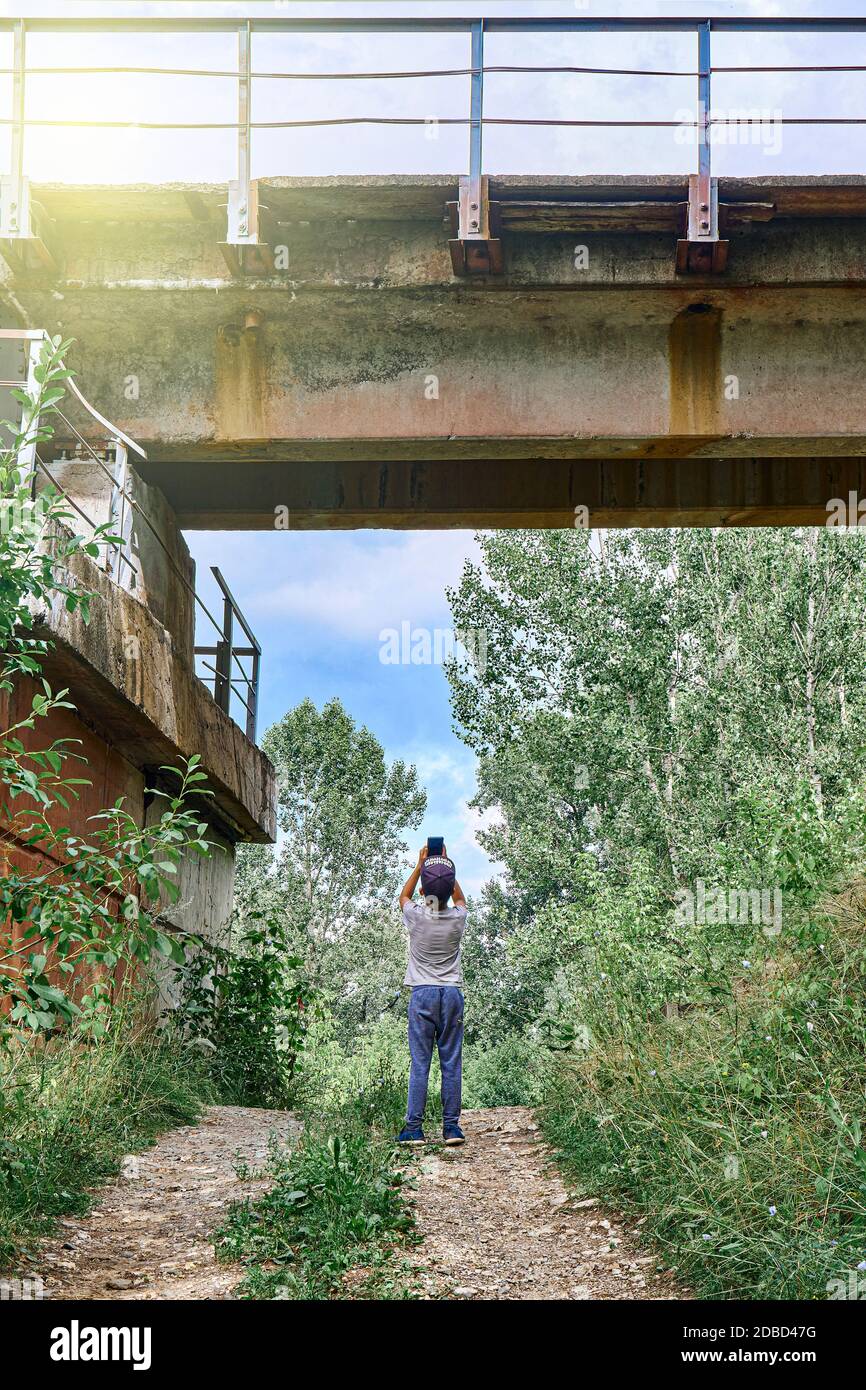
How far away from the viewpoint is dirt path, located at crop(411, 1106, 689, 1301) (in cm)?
497

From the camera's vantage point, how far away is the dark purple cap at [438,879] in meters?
8.04

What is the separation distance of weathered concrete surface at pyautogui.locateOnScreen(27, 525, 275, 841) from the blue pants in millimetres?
2607

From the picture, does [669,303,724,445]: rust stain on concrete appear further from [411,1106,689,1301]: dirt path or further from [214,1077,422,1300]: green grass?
[214,1077,422,1300]: green grass

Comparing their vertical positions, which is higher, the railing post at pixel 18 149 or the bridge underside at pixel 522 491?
the railing post at pixel 18 149

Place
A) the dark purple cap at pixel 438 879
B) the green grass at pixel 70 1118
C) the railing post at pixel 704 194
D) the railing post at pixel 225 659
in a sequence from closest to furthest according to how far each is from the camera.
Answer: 1. the green grass at pixel 70 1118
2. the railing post at pixel 704 194
3. the dark purple cap at pixel 438 879
4. the railing post at pixel 225 659

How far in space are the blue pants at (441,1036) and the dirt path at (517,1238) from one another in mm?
294

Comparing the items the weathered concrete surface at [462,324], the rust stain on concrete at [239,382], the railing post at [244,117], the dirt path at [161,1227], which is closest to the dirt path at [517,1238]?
the dirt path at [161,1227]

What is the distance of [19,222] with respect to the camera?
306 inches

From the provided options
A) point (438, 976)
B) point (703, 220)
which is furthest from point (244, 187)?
point (438, 976)

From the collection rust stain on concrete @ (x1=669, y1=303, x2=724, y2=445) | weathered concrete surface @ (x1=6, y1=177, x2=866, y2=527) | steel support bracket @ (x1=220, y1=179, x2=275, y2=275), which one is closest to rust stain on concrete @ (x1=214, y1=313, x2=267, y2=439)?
weathered concrete surface @ (x1=6, y1=177, x2=866, y2=527)

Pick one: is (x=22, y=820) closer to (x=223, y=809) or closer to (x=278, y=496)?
(x=278, y=496)

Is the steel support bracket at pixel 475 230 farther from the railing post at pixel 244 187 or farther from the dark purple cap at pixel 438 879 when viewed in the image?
the dark purple cap at pixel 438 879
